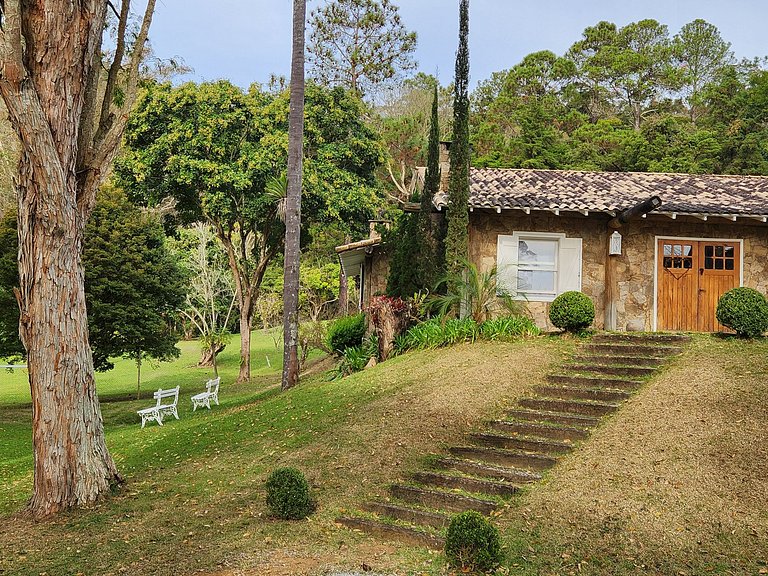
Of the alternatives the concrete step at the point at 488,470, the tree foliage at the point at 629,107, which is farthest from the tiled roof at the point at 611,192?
the tree foliage at the point at 629,107

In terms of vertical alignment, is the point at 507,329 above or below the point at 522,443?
above

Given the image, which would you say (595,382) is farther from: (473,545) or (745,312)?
(473,545)

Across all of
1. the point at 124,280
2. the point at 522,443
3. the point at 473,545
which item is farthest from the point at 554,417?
the point at 124,280

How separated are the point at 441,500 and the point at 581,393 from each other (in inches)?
150

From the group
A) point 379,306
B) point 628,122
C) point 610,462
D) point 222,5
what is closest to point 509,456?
point 610,462

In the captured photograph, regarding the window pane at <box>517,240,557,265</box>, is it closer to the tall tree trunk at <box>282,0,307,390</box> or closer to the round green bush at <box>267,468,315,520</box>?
the tall tree trunk at <box>282,0,307,390</box>

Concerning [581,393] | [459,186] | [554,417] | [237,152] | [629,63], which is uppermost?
[629,63]

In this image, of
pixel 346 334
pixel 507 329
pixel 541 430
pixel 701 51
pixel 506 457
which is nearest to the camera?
pixel 506 457

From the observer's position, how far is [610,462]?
822 centimetres

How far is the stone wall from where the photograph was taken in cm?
1620

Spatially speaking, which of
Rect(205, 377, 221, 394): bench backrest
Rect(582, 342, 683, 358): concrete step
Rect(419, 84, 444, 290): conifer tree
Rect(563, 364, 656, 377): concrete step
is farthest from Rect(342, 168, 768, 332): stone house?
Rect(205, 377, 221, 394): bench backrest

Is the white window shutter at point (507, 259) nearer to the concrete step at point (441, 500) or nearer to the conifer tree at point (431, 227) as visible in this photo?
the conifer tree at point (431, 227)

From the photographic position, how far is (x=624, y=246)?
16328 mm

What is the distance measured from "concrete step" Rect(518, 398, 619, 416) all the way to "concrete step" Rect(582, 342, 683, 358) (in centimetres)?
290
